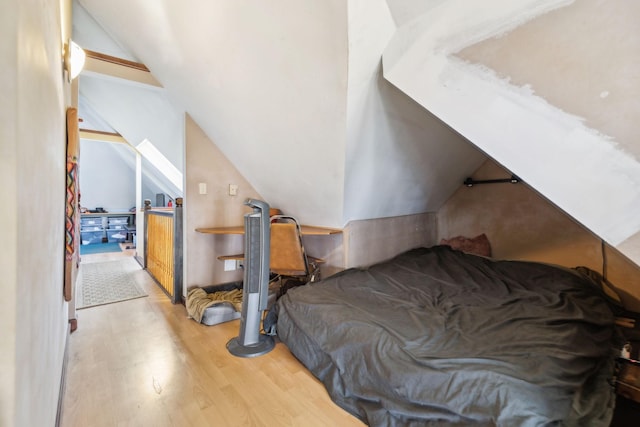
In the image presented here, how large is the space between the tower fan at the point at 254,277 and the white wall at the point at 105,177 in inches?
260

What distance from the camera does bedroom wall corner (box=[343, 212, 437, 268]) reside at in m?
2.67

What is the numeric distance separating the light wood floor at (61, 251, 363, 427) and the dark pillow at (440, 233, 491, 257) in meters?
2.34

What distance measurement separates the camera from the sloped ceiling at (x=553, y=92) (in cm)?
92

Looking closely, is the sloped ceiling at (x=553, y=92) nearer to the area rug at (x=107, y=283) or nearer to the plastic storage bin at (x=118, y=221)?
the area rug at (x=107, y=283)

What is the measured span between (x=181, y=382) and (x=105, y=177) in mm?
7703

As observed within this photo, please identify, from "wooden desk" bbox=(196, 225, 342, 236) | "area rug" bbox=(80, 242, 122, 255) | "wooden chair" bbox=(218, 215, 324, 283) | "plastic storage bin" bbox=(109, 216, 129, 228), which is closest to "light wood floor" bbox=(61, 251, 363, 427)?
"wooden chair" bbox=(218, 215, 324, 283)

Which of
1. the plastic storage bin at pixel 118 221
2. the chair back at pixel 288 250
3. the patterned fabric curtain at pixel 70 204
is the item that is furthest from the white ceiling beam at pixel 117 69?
the plastic storage bin at pixel 118 221

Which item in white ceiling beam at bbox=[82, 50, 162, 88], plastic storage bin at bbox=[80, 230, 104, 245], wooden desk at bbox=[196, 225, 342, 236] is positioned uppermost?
white ceiling beam at bbox=[82, 50, 162, 88]

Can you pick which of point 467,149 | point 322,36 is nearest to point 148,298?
point 322,36

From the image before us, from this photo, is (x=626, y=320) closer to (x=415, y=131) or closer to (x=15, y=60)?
(x=415, y=131)

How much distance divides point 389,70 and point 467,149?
1748 millimetres

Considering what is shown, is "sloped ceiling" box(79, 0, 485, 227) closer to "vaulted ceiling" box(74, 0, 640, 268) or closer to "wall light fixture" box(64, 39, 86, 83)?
"vaulted ceiling" box(74, 0, 640, 268)

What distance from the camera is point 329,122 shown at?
1825 mm

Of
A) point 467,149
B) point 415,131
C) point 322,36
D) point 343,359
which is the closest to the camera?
point 322,36
